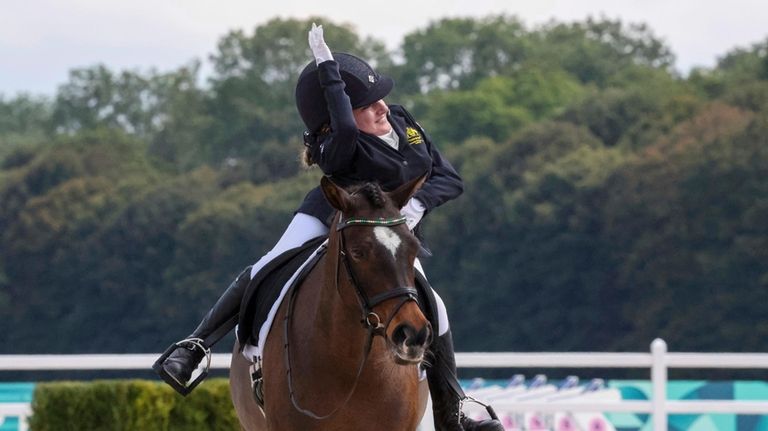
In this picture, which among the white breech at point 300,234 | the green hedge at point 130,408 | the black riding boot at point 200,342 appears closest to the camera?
the white breech at point 300,234

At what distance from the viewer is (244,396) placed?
315 inches

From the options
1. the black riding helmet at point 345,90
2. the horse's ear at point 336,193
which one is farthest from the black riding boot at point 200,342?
the horse's ear at point 336,193

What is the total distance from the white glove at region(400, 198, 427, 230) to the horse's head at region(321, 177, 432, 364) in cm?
79

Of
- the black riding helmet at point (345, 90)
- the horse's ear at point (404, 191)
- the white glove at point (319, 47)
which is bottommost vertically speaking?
the horse's ear at point (404, 191)

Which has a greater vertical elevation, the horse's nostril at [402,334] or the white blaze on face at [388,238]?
the white blaze on face at [388,238]

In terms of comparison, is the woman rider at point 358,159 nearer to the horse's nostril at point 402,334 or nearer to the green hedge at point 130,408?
the horse's nostril at point 402,334

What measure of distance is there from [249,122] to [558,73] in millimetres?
18958

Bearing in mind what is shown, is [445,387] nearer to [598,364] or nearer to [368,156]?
[368,156]

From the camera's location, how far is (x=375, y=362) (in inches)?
260

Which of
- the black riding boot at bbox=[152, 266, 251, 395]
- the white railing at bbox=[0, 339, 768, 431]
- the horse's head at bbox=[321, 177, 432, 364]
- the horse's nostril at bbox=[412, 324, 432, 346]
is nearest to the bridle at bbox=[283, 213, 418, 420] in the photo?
the horse's head at bbox=[321, 177, 432, 364]

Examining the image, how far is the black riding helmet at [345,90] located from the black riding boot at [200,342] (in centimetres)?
90

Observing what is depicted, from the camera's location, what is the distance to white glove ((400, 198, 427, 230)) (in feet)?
24.1

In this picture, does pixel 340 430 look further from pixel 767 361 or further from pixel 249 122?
pixel 249 122

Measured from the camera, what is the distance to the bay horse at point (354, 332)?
6.12 metres
